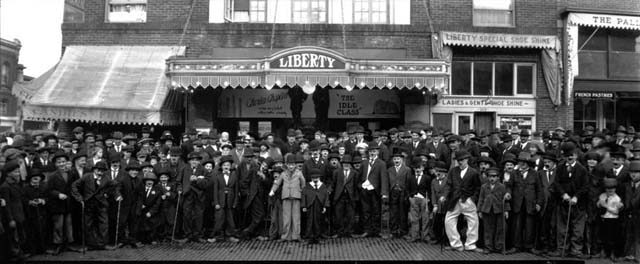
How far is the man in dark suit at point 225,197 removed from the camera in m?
10.9

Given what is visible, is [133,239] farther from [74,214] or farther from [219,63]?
[219,63]

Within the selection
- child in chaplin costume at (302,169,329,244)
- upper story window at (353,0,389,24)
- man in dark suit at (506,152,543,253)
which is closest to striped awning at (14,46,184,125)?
upper story window at (353,0,389,24)

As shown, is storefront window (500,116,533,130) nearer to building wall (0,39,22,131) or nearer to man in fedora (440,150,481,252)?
man in fedora (440,150,481,252)

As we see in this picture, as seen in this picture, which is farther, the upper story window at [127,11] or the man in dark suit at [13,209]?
the upper story window at [127,11]

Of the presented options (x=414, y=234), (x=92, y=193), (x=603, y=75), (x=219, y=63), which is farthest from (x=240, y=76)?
(x=603, y=75)

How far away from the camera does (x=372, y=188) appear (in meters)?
11.0

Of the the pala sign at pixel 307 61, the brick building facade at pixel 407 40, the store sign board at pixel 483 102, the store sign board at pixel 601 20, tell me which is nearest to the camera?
the the pala sign at pixel 307 61

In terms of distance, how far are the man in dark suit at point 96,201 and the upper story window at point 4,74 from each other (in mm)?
39233

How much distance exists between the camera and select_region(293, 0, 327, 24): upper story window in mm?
17125

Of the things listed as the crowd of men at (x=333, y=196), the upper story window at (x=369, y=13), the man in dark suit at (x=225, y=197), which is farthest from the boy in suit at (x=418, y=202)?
the upper story window at (x=369, y=13)

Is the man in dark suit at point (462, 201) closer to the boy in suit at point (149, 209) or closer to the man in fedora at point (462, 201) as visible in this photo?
the man in fedora at point (462, 201)

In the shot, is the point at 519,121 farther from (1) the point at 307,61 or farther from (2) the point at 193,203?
(2) the point at 193,203

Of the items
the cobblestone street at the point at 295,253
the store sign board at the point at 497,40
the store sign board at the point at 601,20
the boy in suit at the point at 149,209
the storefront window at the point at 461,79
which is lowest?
the cobblestone street at the point at 295,253

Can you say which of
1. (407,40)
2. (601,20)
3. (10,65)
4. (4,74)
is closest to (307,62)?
(407,40)
